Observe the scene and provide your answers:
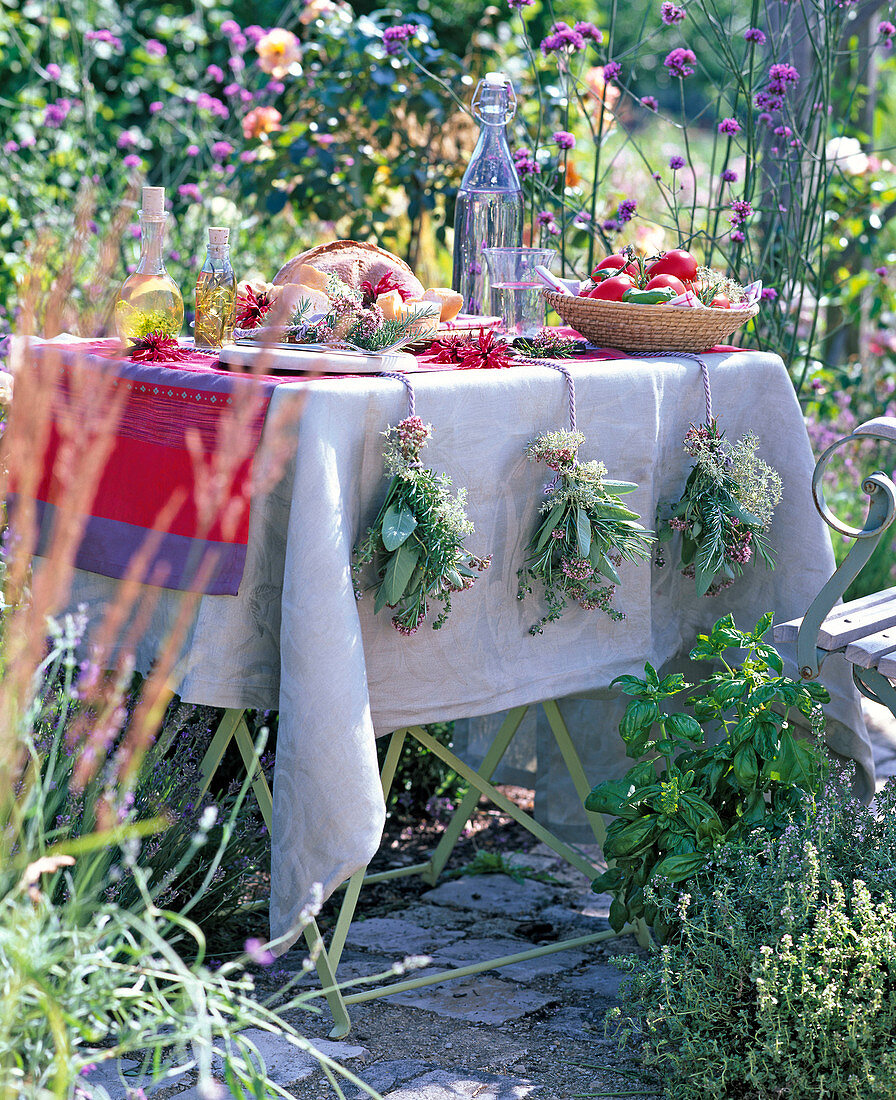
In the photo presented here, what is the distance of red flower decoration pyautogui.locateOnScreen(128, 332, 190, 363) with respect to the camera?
2141 mm

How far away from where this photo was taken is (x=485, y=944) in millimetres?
2611

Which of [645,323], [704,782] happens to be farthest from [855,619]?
[645,323]

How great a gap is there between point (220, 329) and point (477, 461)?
21.2 inches

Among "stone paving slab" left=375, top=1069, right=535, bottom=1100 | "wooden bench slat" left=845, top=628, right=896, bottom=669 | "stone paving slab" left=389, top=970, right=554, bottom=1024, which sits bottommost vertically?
"stone paving slab" left=389, top=970, right=554, bottom=1024

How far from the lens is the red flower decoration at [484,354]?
224 cm

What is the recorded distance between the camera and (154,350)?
7.07 feet

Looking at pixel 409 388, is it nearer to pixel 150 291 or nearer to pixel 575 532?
pixel 575 532

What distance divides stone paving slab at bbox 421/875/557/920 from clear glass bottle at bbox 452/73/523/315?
4.70 feet

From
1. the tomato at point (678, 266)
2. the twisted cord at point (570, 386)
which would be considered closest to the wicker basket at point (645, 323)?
the tomato at point (678, 266)

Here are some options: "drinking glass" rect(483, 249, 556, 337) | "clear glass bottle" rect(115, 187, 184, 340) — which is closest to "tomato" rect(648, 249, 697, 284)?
"drinking glass" rect(483, 249, 556, 337)

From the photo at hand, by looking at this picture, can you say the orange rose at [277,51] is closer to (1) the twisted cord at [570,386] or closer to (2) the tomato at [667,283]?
(2) the tomato at [667,283]

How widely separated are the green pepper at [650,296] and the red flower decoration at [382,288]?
0.45 meters

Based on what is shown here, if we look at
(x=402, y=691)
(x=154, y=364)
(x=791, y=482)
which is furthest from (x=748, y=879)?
(x=154, y=364)

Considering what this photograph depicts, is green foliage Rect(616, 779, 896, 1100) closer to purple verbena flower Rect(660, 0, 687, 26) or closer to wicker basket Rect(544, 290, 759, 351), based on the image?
wicker basket Rect(544, 290, 759, 351)
